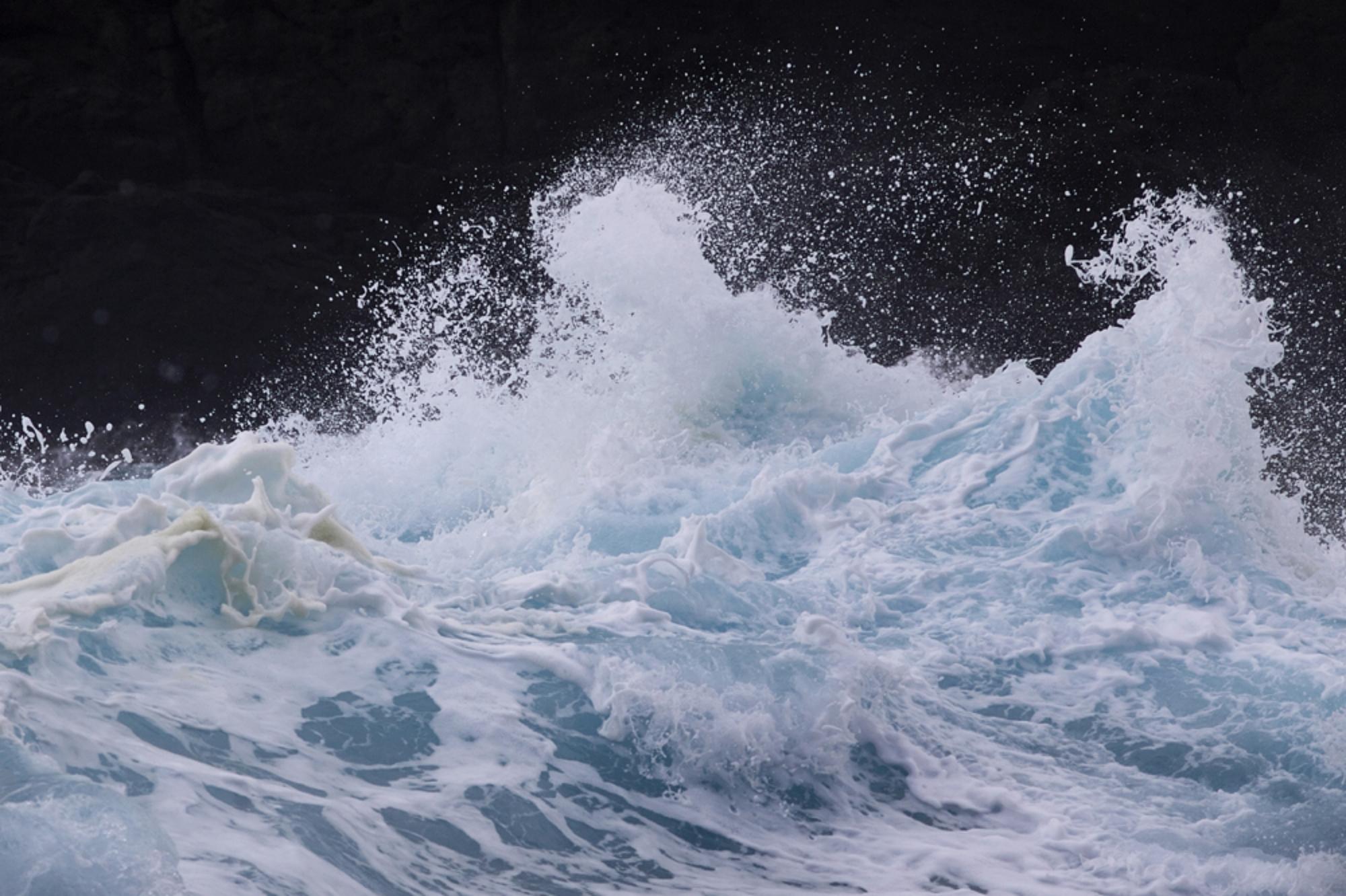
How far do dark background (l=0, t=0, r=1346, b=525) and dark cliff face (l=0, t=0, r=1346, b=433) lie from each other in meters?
0.03

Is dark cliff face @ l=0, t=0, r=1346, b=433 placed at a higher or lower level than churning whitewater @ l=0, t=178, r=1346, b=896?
higher

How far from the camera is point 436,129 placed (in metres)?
14.2

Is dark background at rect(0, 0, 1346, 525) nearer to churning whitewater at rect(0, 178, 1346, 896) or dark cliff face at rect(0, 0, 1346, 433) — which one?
dark cliff face at rect(0, 0, 1346, 433)

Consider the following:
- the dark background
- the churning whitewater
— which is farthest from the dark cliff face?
the churning whitewater

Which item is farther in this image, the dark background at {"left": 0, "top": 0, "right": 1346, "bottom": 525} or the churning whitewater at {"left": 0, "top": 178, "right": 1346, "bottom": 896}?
the dark background at {"left": 0, "top": 0, "right": 1346, "bottom": 525}

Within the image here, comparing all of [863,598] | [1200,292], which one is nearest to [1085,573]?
[863,598]

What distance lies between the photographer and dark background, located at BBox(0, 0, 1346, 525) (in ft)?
44.0

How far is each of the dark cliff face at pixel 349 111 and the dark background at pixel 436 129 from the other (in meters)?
0.03

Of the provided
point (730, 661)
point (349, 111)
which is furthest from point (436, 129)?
point (730, 661)

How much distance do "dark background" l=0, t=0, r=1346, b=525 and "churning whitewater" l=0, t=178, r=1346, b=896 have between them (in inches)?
287

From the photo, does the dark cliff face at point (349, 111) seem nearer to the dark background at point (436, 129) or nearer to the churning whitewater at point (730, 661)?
the dark background at point (436, 129)

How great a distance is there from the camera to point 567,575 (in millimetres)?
4848

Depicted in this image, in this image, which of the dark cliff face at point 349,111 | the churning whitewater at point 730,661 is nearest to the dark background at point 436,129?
the dark cliff face at point 349,111

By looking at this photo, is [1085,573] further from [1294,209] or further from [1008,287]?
[1294,209]
